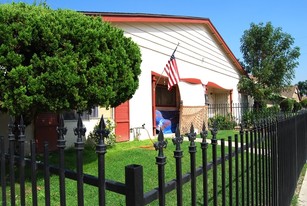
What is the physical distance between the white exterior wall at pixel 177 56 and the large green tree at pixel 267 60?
4.92 feet

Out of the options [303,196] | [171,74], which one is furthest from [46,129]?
[303,196]

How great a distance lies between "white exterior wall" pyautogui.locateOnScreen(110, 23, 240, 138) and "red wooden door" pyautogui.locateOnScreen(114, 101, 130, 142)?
0.49 metres

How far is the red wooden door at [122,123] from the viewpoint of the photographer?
1241 cm

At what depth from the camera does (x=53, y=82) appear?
6391 mm

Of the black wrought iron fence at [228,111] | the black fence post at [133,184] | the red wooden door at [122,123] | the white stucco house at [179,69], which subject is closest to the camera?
the black fence post at [133,184]

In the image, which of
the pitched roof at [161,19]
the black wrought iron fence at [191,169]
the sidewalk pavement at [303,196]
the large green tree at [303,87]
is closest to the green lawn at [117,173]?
the black wrought iron fence at [191,169]

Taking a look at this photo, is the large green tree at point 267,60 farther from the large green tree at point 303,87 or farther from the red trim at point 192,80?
the large green tree at point 303,87

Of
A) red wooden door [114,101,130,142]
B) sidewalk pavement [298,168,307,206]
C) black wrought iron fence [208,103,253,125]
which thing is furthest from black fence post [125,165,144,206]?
black wrought iron fence [208,103,253,125]

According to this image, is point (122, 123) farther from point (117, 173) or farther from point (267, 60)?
point (267, 60)

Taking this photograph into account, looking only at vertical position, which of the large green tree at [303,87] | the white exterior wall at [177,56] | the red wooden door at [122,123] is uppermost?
the large green tree at [303,87]

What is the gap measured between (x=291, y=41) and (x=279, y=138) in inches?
951

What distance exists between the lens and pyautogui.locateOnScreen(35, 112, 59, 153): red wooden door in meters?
9.78

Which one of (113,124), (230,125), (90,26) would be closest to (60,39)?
(90,26)

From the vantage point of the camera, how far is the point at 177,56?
17.5 m
